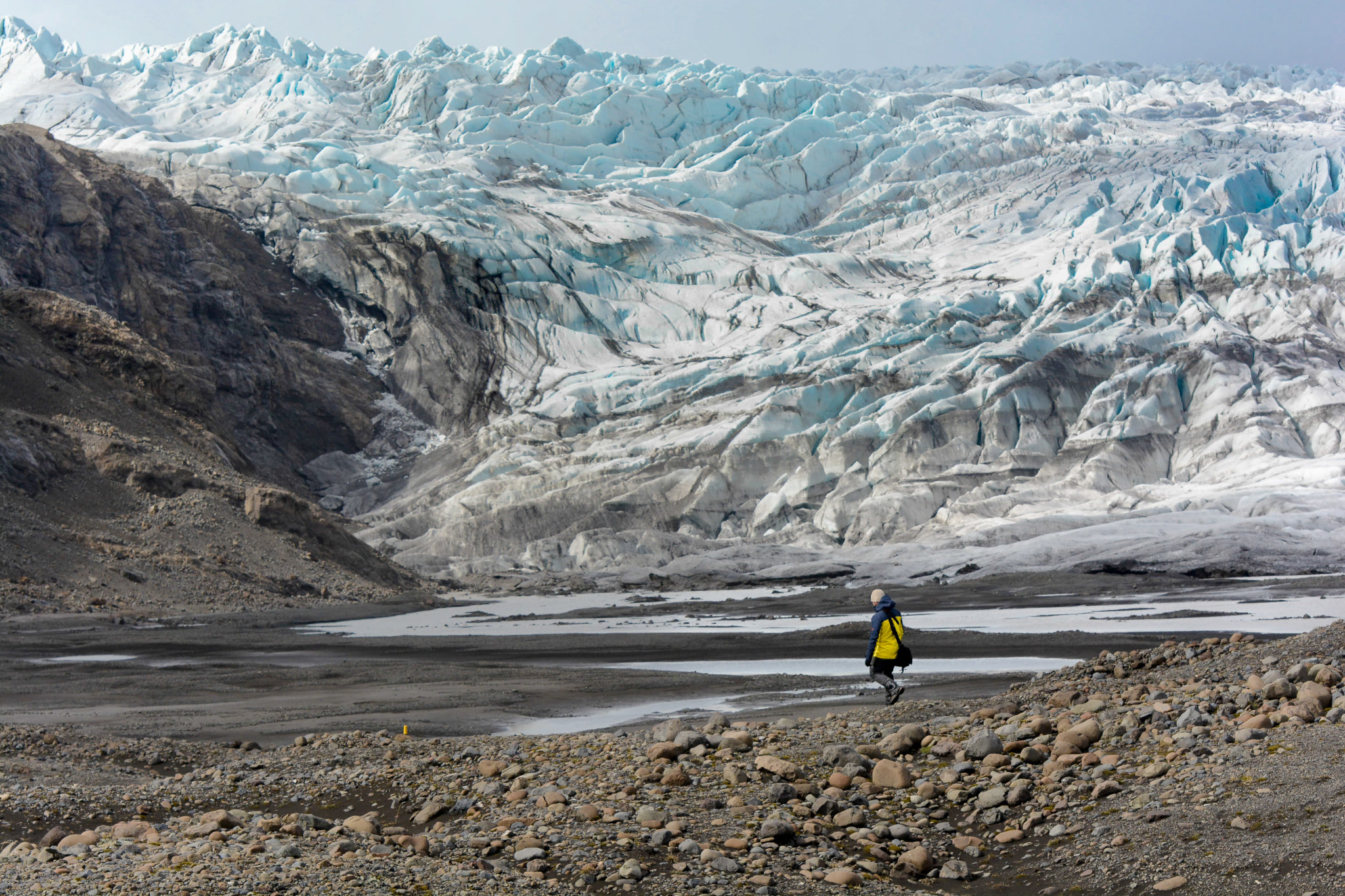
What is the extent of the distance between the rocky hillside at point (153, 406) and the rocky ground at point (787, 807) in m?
27.5

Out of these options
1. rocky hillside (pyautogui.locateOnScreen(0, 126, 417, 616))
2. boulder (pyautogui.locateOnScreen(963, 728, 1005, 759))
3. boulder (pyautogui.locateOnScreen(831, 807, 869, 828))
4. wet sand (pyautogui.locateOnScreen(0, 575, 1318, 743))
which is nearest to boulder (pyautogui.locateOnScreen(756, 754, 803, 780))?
boulder (pyautogui.locateOnScreen(831, 807, 869, 828))

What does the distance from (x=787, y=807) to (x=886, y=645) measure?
4.00m

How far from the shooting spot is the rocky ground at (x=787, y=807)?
5.49 metres

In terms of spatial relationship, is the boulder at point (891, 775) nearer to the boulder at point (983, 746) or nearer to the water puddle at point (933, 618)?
the boulder at point (983, 746)

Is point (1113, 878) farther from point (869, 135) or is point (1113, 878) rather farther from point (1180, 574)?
point (869, 135)

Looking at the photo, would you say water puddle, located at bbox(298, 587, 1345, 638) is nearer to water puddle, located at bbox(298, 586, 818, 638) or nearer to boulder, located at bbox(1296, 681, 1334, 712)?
water puddle, located at bbox(298, 586, 818, 638)

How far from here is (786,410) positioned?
7006 centimetres

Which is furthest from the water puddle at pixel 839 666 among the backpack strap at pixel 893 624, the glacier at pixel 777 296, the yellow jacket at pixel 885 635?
the glacier at pixel 777 296

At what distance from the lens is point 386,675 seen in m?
20.5

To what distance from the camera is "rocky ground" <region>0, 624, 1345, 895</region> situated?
216 inches

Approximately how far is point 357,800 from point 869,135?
111m

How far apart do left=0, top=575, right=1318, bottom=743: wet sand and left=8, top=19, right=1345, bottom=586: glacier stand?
80.2 feet

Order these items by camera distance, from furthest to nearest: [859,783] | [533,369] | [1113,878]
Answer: [533,369] → [859,783] → [1113,878]

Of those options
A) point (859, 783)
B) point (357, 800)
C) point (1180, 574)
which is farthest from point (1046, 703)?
point (1180, 574)
